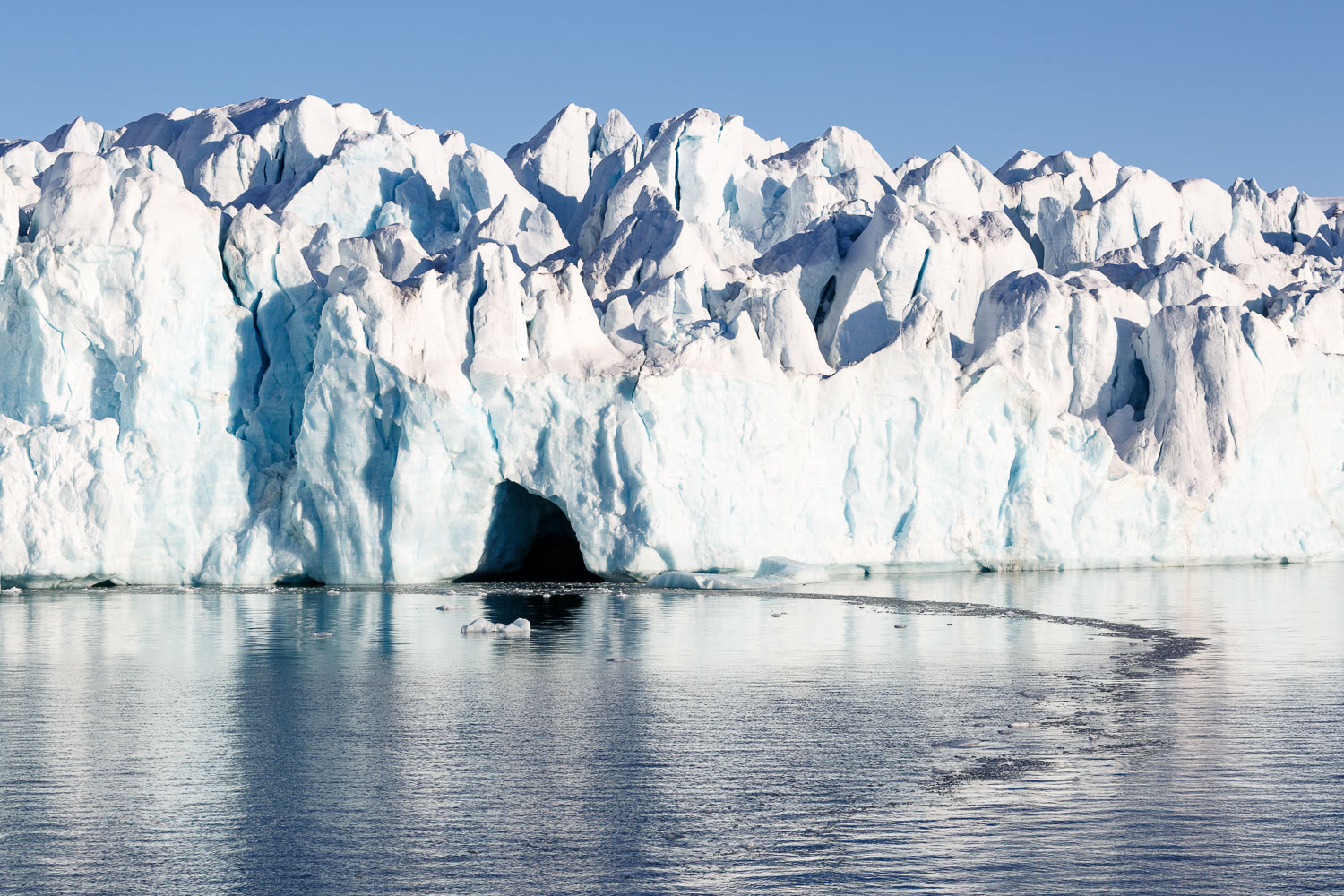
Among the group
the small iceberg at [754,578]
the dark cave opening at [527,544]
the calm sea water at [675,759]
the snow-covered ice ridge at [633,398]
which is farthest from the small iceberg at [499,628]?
the dark cave opening at [527,544]

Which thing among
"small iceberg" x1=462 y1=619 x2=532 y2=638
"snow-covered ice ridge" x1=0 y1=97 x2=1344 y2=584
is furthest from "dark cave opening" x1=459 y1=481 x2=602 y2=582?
"small iceberg" x1=462 y1=619 x2=532 y2=638

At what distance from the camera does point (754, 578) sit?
24297mm

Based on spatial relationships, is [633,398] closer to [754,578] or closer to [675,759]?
[754,578]

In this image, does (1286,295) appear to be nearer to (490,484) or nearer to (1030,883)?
(490,484)

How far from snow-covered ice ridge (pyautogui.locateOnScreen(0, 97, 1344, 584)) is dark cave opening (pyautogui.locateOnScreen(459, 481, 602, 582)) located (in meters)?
0.24

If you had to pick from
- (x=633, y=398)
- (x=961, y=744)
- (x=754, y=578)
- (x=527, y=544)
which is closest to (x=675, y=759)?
(x=961, y=744)

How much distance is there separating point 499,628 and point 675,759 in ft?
25.6

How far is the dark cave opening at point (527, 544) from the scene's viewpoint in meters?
25.8

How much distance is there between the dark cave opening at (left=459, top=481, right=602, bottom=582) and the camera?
25.8 meters

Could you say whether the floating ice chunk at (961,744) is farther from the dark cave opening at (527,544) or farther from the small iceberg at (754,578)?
the dark cave opening at (527,544)

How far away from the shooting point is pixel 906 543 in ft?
88.4

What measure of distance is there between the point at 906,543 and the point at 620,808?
63.7 feet

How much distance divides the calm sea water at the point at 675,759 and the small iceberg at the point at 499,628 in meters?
0.34

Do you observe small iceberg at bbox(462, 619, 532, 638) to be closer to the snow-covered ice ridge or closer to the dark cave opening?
the snow-covered ice ridge
